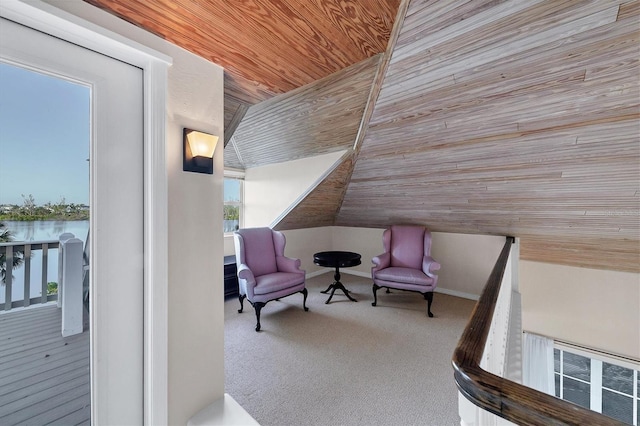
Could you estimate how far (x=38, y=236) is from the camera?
1.01m

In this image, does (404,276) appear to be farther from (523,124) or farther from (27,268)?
(27,268)

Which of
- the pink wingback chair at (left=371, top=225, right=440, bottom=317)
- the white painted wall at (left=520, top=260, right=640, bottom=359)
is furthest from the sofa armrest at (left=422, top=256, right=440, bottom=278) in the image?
the white painted wall at (left=520, top=260, right=640, bottom=359)

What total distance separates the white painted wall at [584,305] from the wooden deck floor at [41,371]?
15.9ft

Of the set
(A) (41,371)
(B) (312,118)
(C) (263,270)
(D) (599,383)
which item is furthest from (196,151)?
(D) (599,383)

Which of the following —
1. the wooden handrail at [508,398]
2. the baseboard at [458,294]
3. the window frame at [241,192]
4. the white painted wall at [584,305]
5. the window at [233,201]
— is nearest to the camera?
the wooden handrail at [508,398]

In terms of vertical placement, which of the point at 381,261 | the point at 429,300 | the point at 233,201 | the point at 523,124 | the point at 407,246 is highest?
the point at 523,124

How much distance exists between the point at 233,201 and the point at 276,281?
8.29 feet

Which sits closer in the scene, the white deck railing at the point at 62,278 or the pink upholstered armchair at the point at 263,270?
the white deck railing at the point at 62,278

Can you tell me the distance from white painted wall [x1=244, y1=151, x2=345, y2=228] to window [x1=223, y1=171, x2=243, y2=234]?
0.12 meters

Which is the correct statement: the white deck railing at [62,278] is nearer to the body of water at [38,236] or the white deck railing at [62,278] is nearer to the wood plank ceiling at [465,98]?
the body of water at [38,236]

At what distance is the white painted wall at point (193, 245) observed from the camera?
4.17ft

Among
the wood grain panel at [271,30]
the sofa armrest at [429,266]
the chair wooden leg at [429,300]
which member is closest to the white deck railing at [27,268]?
the wood grain panel at [271,30]

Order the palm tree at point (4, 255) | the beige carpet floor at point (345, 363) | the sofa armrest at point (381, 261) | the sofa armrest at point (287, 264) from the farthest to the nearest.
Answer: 1. the sofa armrest at point (381, 261)
2. the sofa armrest at point (287, 264)
3. the beige carpet floor at point (345, 363)
4. the palm tree at point (4, 255)

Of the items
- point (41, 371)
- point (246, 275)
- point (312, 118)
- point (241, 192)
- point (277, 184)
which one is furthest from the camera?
point (241, 192)
